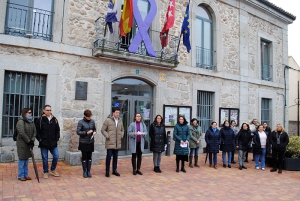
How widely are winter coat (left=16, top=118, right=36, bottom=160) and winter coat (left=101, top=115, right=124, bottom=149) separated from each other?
1579 millimetres

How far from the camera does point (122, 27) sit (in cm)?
795

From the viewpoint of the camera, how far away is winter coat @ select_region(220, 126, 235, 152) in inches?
309

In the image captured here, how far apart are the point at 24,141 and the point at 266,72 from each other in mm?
12304

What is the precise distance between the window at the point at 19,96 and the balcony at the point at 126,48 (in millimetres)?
1925

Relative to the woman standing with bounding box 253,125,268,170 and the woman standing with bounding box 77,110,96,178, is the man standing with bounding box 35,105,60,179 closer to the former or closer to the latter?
the woman standing with bounding box 77,110,96,178

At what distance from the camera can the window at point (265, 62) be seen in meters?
13.4

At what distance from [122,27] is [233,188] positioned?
553 centimetres

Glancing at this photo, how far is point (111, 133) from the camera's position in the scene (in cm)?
610

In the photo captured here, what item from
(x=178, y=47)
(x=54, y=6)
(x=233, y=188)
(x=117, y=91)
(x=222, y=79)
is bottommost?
(x=233, y=188)

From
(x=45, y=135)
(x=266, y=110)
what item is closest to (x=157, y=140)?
(x=45, y=135)

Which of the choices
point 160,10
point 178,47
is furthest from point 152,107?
point 160,10

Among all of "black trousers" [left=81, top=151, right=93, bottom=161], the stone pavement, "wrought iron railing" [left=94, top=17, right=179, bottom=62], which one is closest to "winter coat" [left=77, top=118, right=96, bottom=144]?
"black trousers" [left=81, top=151, right=93, bottom=161]

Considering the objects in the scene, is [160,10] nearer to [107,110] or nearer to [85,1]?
[85,1]

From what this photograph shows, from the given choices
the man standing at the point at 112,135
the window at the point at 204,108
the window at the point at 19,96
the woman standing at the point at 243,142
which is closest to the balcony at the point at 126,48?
the window at the point at 19,96
